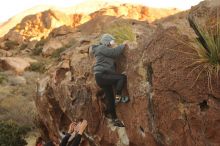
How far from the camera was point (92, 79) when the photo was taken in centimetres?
913

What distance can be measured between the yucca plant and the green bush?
8.45 m

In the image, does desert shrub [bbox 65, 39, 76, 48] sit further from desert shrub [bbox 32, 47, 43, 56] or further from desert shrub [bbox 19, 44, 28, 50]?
desert shrub [bbox 19, 44, 28, 50]

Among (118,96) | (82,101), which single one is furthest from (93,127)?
(118,96)

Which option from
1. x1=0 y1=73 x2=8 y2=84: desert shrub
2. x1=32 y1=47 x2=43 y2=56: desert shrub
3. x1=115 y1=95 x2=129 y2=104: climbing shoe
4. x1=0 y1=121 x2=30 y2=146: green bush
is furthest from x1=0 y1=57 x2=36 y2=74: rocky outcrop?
x1=115 y1=95 x2=129 y2=104: climbing shoe

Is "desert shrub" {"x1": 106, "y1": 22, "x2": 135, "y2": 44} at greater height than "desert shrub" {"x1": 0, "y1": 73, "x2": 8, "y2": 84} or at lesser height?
greater

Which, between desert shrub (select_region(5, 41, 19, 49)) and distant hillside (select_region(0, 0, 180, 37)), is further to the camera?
distant hillside (select_region(0, 0, 180, 37))

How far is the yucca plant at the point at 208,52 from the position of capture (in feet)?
21.0

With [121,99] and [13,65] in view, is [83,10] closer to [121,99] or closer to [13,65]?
[13,65]

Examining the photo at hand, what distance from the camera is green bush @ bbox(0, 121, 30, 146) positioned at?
528 inches

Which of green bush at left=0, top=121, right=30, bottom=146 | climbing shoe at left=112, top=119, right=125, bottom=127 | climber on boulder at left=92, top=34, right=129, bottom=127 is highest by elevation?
climber on boulder at left=92, top=34, right=129, bottom=127

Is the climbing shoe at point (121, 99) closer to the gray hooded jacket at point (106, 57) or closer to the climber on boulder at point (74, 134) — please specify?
the gray hooded jacket at point (106, 57)

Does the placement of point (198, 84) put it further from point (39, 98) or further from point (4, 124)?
point (4, 124)

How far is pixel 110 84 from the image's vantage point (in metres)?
8.33

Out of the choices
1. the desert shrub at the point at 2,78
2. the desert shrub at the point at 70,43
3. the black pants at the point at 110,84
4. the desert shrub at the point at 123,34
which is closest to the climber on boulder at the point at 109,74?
the black pants at the point at 110,84
